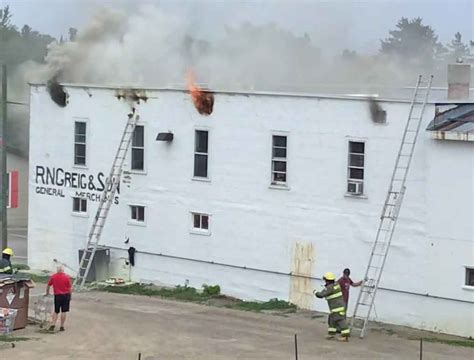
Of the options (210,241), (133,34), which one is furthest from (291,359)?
(133,34)

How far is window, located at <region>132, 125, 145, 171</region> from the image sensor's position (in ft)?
91.2

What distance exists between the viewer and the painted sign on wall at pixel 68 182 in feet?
93.9

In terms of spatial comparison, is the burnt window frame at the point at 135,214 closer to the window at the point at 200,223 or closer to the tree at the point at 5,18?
the window at the point at 200,223

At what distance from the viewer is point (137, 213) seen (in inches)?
1102

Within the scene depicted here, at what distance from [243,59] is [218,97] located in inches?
337

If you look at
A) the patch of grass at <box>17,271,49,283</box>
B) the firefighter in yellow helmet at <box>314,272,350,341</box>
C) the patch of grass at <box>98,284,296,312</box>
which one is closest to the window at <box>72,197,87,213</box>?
the patch of grass at <box>17,271,49,283</box>

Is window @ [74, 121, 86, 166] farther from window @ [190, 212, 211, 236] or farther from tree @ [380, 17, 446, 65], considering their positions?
tree @ [380, 17, 446, 65]

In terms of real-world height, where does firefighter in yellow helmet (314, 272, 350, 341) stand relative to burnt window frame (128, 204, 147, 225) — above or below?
below

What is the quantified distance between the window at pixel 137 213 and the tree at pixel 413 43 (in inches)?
692

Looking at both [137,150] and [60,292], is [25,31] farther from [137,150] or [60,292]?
[60,292]

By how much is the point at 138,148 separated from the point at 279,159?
466cm

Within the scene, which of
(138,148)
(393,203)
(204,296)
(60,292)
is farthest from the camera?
(138,148)

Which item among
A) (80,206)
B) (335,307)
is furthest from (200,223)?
(335,307)

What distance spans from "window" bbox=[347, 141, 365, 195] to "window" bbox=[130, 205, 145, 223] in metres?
6.60
